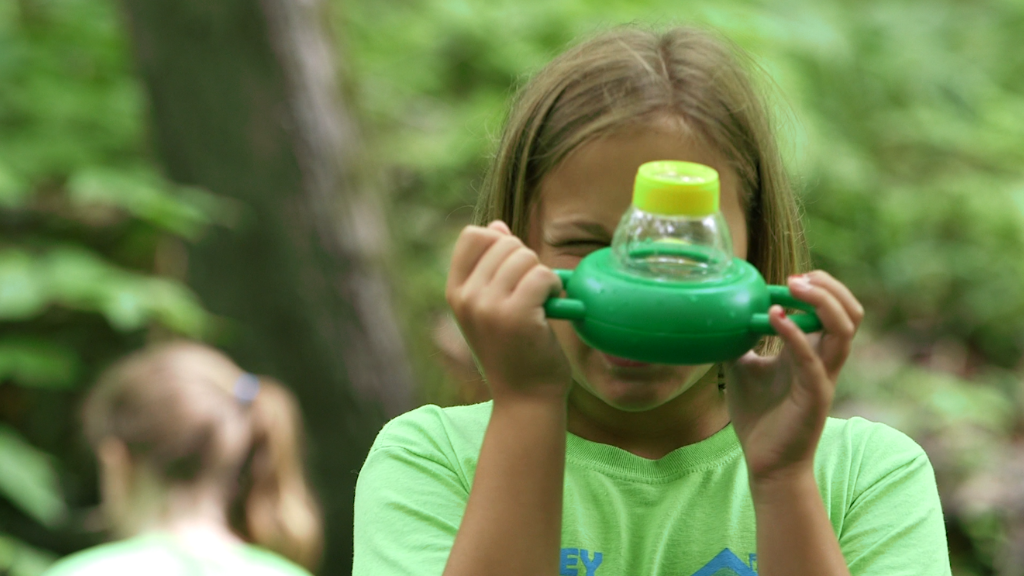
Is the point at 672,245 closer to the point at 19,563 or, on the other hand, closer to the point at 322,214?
the point at 19,563

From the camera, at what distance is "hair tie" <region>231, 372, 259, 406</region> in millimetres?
3728

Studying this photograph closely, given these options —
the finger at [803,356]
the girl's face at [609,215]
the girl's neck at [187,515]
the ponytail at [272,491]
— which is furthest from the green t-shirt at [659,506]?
the ponytail at [272,491]

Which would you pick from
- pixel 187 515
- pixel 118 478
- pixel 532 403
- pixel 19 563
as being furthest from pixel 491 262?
pixel 118 478

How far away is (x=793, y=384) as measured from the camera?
137 cm

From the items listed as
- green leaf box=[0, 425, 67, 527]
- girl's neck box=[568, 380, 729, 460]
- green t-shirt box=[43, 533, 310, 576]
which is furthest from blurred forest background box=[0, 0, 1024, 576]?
girl's neck box=[568, 380, 729, 460]

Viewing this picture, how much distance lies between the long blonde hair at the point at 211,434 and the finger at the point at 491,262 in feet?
7.83

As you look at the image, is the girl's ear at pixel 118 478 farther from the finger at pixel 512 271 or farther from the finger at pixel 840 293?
the finger at pixel 840 293

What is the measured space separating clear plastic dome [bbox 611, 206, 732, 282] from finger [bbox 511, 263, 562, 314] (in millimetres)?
91

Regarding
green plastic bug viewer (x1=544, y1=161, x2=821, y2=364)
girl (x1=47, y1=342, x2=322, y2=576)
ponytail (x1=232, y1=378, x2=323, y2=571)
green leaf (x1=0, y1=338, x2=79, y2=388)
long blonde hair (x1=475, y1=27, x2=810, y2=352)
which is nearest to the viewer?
green plastic bug viewer (x1=544, y1=161, x2=821, y2=364)

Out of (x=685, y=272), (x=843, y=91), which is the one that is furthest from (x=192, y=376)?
(x=843, y=91)

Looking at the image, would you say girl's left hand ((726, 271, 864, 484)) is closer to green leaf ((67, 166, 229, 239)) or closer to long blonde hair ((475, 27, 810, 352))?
long blonde hair ((475, 27, 810, 352))

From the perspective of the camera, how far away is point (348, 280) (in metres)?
4.79

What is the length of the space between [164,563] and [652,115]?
173cm

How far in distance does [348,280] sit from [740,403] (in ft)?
11.5
